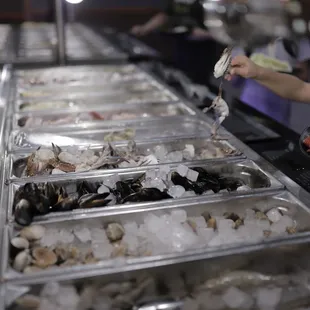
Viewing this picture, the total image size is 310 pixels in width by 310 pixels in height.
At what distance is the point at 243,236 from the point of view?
4.26 feet

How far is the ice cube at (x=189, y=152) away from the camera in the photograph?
187cm

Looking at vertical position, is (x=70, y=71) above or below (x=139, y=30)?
below

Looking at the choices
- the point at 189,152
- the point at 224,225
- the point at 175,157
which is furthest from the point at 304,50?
the point at 224,225

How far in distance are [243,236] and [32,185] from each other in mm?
685

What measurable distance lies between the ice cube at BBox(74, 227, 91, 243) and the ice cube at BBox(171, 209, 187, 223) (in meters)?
0.26

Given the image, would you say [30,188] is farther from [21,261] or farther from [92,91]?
[92,91]

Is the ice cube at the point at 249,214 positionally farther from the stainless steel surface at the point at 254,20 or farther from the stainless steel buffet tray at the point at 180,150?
the stainless steel surface at the point at 254,20

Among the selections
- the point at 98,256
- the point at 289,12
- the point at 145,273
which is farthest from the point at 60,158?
the point at 289,12

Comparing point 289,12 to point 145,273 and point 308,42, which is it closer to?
point 308,42

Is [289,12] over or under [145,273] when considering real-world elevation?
over

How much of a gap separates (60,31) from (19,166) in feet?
7.39

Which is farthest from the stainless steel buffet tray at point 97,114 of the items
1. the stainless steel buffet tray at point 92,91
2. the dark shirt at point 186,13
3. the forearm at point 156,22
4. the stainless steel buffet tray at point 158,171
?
the forearm at point 156,22

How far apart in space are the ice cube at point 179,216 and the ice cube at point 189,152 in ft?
1.61

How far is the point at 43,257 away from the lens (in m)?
1.17
